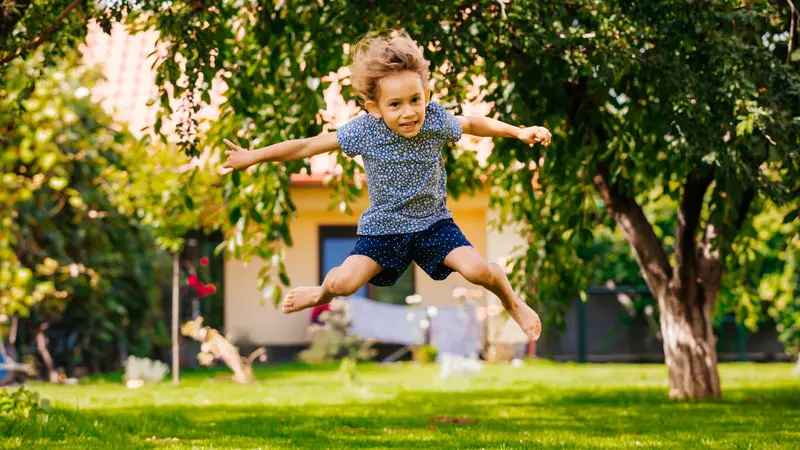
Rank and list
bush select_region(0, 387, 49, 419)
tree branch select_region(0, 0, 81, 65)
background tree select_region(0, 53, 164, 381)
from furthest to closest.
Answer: background tree select_region(0, 53, 164, 381) → bush select_region(0, 387, 49, 419) → tree branch select_region(0, 0, 81, 65)

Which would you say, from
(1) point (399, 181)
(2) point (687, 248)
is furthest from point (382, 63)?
(2) point (687, 248)

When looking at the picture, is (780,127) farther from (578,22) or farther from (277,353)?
(277,353)

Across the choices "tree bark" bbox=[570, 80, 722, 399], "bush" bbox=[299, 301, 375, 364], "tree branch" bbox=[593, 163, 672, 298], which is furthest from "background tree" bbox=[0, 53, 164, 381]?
"tree bark" bbox=[570, 80, 722, 399]

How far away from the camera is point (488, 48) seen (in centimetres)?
609

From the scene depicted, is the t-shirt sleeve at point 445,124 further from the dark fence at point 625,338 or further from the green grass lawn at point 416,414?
the dark fence at point 625,338

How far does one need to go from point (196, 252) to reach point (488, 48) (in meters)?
8.85

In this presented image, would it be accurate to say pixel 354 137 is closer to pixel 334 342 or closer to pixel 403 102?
pixel 403 102

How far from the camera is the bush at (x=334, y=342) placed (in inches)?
543

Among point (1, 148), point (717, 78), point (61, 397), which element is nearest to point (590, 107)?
point (717, 78)

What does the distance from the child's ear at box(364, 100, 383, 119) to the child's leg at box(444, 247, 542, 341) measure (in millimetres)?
637

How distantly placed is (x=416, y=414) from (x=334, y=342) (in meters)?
6.58

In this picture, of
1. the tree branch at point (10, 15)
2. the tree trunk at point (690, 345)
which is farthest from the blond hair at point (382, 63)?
the tree trunk at point (690, 345)

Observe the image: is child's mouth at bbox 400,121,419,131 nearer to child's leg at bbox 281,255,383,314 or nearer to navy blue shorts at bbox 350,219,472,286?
navy blue shorts at bbox 350,219,472,286

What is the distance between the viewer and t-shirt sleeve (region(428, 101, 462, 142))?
438 cm
